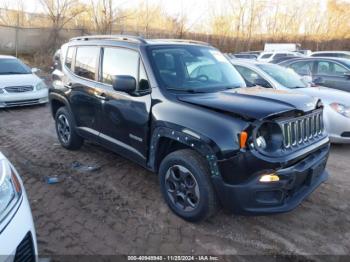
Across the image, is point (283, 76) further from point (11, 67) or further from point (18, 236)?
point (11, 67)

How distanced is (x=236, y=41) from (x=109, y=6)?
44.0 ft

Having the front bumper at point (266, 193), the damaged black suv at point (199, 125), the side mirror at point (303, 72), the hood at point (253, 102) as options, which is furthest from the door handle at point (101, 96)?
the side mirror at point (303, 72)

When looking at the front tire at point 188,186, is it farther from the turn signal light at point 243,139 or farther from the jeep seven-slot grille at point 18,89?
the jeep seven-slot grille at point 18,89

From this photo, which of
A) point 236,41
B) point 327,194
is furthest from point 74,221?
point 236,41

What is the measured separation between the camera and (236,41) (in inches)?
1318

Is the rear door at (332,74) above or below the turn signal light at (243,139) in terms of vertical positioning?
above

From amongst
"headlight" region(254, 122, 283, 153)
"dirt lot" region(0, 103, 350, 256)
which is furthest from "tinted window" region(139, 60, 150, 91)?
"headlight" region(254, 122, 283, 153)

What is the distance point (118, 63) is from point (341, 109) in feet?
13.8

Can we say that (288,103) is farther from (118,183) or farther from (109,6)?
(109,6)

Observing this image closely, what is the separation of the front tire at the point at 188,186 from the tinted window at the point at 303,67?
6.97 metres

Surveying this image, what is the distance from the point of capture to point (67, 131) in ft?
18.8

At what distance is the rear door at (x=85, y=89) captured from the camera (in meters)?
4.77

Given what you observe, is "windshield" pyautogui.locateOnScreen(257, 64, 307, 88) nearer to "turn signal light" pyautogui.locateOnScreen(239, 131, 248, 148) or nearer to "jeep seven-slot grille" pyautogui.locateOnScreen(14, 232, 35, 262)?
"turn signal light" pyautogui.locateOnScreen(239, 131, 248, 148)

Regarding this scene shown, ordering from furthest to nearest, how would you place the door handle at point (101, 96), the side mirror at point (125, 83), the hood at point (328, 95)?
1. the hood at point (328, 95)
2. the door handle at point (101, 96)
3. the side mirror at point (125, 83)
